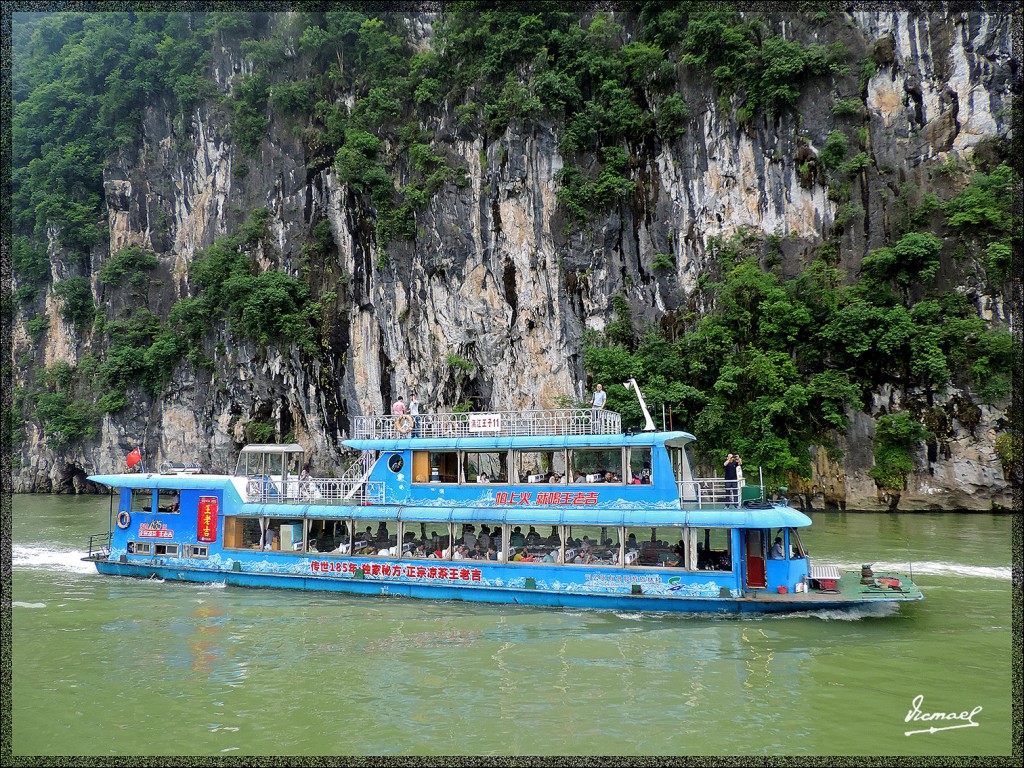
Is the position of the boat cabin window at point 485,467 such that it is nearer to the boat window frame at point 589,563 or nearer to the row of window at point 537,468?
the row of window at point 537,468

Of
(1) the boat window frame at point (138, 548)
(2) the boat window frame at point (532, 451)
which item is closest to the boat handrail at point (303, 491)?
(1) the boat window frame at point (138, 548)

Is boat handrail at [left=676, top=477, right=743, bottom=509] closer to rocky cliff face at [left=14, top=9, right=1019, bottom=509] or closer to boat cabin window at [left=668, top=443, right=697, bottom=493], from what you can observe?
boat cabin window at [left=668, top=443, right=697, bottom=493]

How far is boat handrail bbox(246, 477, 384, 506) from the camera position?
1510cm

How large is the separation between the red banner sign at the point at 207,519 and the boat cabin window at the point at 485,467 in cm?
573

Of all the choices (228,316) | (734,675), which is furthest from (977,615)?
(228,316)

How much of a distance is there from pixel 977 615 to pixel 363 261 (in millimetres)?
30133

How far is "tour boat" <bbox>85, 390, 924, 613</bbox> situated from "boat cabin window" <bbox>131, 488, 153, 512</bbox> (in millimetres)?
35

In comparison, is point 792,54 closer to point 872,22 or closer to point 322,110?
point 872,22

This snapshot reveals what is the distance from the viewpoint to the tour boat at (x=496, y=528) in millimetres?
12078

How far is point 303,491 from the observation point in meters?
15.8

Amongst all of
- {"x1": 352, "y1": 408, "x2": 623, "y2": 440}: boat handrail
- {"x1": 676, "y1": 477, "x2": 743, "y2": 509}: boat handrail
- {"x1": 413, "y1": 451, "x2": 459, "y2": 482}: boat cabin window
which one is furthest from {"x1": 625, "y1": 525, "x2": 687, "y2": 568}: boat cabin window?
{"x1": 413, "y1": 451, "x2": 459, "y2": 482}: boat cabin window

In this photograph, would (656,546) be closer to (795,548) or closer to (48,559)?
(795,548)

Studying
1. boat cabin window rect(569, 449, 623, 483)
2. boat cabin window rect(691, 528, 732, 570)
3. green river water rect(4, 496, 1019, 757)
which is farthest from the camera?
boat cabin window rect(569, 449, 623, 483)
